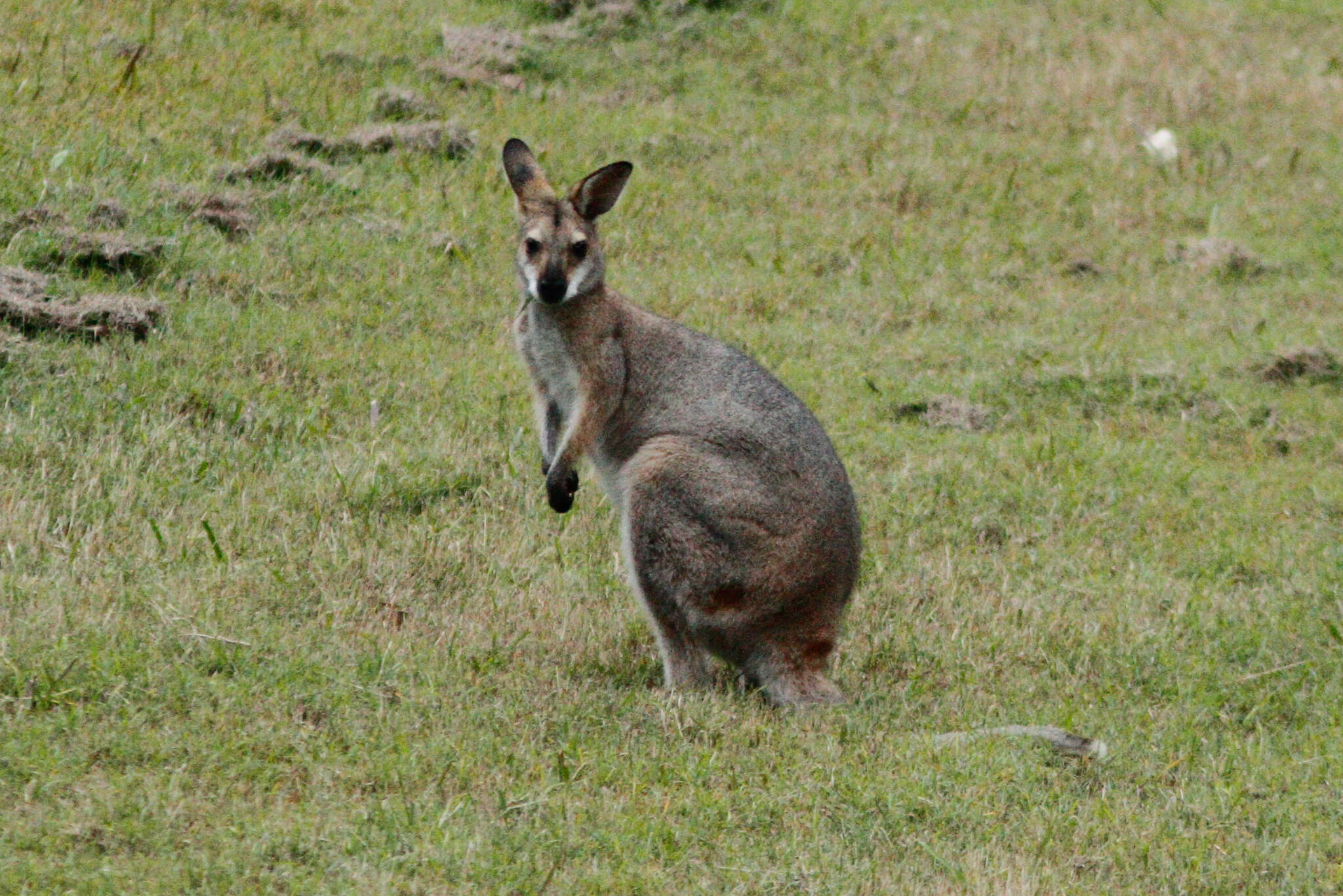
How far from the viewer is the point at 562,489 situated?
20.8 ft

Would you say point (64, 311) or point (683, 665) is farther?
point (64, 311)

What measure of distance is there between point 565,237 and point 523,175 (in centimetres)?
53

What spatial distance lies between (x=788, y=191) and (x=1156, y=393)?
124 inches

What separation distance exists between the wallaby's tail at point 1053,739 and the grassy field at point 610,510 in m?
0.09

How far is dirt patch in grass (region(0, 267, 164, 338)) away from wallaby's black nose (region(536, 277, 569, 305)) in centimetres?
261

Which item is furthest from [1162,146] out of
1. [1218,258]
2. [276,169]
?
[276,169]

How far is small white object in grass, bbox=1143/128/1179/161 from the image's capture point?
13.5m

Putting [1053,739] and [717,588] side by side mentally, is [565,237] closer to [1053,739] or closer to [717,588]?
[717,588]

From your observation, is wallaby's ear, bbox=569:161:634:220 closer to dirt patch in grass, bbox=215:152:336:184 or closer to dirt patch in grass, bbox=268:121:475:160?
dirt patch in grass, bbox=215:152:336:184

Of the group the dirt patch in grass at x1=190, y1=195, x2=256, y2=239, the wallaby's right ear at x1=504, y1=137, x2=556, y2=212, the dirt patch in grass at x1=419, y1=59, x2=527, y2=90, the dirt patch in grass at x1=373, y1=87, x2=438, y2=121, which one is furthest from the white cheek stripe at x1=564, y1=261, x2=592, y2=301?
the dirt patch in grass at x1=419, y1=59, x2=527, y2=90

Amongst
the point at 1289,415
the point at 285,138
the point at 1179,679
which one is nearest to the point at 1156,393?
the point at 1289,415

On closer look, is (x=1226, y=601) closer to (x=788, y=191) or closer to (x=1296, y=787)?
(x=1296, y=787)

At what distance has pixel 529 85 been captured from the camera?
40.3 ft

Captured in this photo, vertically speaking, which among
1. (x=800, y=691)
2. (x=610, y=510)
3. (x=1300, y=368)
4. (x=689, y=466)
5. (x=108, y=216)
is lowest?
(x=1300, y=368)
